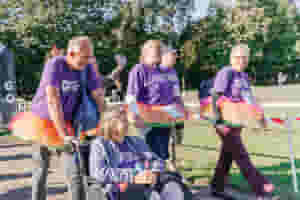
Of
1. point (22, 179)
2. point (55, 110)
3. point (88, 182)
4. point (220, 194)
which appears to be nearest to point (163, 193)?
point (88, 182)

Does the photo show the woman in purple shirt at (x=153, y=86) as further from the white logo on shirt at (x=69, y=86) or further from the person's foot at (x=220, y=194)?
the white logo on shirt at (x=69, y=86)

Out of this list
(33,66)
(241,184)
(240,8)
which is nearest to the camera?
(241,184)

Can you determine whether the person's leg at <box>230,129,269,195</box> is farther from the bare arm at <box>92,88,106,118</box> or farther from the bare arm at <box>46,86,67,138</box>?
the bare arm at <box>46,86,67,138</box>

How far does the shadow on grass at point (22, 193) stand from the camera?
5.09 meters

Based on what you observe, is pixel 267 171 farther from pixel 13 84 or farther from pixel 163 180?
pixel 13 84

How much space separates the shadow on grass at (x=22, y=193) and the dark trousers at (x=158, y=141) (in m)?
1.50

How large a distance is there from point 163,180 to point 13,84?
34.5 feet

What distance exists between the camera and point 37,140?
343cm

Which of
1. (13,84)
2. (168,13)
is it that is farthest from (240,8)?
(13,84)

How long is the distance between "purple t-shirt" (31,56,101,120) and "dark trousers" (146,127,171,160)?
51.7 inches

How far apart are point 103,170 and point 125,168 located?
10.0 inches

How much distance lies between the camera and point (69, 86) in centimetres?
344

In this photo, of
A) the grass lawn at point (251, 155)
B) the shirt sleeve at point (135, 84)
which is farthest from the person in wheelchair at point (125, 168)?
the grass lawn at point (251, 155)

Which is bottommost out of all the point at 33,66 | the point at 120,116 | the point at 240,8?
the point at 33,66
